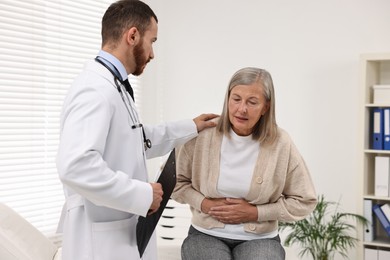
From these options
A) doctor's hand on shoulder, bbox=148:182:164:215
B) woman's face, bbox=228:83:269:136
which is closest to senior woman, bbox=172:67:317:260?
woman's face, bbox=228:83:269:136

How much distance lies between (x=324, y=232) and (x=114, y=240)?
2.47 meters

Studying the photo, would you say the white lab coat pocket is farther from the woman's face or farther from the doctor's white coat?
the woman's face

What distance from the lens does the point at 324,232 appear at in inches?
153

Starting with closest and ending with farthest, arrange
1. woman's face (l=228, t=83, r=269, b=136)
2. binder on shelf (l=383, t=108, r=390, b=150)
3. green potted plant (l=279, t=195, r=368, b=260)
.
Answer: woman's face (l=228, t=83, r=269, b=136)
binder on shelf (l=383, t=108, r=390, b=150)
green potted plant (l=279, t=195, r=368, b=260)

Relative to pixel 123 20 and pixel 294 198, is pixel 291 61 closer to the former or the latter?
pixel 294 198

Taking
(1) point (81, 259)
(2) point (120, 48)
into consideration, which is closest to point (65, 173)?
(1) point (81, 259)

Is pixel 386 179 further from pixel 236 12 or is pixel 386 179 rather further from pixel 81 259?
pixel 81 259

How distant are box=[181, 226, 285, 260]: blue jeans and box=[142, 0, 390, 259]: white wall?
5.52ft

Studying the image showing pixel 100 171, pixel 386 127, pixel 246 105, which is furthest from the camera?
pixel 386 127

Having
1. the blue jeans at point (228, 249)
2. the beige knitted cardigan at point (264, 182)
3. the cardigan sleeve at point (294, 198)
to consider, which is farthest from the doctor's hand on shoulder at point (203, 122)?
the blue jeans at point (228, 249)

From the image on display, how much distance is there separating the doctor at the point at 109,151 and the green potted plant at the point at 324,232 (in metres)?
2.17

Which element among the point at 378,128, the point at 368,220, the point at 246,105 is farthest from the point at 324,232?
the point at 246,105

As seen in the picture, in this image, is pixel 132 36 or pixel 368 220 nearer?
pixel 132 36

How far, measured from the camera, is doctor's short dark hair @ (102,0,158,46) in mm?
1779
